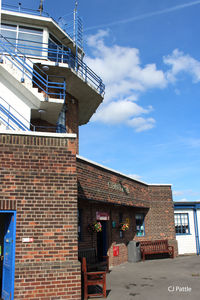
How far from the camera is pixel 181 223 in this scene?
20359 mm

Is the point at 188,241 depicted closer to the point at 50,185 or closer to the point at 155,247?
the point at 155,247

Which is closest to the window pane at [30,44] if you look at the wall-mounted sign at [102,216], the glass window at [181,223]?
the wall-mounted sign at [102,216]

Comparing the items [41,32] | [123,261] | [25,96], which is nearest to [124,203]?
[123,261]

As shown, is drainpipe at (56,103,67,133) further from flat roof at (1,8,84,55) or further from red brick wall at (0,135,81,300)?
red brick wall at (0,135,81,300)

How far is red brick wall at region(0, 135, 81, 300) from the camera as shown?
7.30 meters

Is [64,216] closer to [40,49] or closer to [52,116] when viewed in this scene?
[52,116]

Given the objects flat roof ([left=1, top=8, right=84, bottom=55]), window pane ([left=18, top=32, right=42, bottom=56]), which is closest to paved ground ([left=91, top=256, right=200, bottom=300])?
window pane ([left=18, top=32, right=42, bottom=56])

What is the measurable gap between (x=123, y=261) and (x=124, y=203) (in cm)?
323

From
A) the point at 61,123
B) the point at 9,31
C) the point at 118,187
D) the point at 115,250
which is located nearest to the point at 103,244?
the point at 115,250

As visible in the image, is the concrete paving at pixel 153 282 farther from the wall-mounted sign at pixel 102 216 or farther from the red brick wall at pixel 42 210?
the wall-mounted sign at pixel 102 216

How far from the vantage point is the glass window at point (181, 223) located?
798 inches

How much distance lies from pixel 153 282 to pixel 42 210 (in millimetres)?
5436

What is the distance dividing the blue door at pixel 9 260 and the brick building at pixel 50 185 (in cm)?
2

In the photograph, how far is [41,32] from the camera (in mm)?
16109
